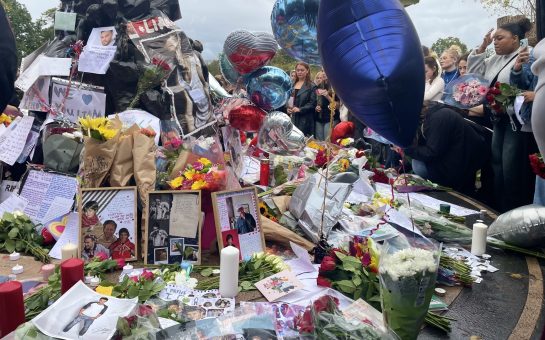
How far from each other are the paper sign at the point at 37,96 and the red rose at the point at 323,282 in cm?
260

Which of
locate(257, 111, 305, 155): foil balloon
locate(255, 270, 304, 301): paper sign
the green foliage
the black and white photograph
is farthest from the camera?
the green foliage

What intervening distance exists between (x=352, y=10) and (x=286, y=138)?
1.83 m

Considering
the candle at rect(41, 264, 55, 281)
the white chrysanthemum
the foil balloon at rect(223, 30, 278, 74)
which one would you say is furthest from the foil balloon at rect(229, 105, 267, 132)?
the white chrysanthemum

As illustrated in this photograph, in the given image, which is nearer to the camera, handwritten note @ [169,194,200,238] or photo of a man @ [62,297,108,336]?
photo of a man @ [62,297,108,336]

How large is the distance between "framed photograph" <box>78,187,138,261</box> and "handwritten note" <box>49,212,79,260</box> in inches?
8.4

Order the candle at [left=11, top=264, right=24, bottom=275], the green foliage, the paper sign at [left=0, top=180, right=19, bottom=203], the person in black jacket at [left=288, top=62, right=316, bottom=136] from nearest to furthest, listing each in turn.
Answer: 1. the candle at [left=11, top=264, right=24, bottom=275]
2. the paper sign at [left=0, top=180, right=19, bottom=203]
3. the person in black jacket at [left=288, top=62, right=316, bottom=136]
4. the green foliage

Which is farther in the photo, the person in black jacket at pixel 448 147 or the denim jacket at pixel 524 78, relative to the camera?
the person in black jacket at pixel 448 147

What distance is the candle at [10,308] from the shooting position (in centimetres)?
150

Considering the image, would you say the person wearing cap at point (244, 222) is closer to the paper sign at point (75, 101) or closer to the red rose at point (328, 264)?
the red rose at point (328, 264)

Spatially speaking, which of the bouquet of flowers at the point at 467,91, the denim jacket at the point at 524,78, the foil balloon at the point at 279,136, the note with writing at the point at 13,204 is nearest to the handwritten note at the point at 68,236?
the note with writing at the point at 13,204

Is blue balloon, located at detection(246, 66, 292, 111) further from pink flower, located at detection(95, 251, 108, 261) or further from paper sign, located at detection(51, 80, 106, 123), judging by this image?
pink flower, located at detection(95, 251, 108, 261)

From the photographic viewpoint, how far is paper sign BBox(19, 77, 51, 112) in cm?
343

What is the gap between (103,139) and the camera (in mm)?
2479

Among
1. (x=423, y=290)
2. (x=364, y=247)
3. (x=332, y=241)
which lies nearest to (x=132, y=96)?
(x=332, y=241)
